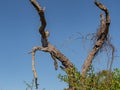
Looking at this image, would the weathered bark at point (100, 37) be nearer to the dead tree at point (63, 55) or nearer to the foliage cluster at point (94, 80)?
the dead tree at point (63, 55)

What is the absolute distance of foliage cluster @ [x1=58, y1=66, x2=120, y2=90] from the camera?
11.3 m

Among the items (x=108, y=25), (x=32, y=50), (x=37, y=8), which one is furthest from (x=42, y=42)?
(x=108, y=25)

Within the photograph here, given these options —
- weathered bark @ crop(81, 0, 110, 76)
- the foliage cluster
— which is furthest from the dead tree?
the foliage cluster

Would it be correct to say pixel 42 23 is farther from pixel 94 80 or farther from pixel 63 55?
pixel 94 80

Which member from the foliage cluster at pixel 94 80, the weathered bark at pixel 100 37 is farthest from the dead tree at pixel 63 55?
the foliage cluster at pixel 94 80

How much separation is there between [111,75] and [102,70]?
2.85 feet

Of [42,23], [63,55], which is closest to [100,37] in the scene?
[63,55]

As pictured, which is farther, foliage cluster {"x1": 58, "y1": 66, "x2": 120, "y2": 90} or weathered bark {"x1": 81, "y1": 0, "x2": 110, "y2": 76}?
weathered bark {"x1": 81, "y1": 0, "x2": 110, "y2": 76}

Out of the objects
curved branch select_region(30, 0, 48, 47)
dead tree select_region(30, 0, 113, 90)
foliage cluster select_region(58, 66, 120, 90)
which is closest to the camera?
foliage cluster select_region(58, 66, 120, 90)

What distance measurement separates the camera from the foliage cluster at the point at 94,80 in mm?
11304

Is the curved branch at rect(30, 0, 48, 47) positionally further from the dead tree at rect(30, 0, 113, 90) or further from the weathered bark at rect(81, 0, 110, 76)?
the weathered bark at rect(81, 0, 110, 76)

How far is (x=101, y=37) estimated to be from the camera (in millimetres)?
15594

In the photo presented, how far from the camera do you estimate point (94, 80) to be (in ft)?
39.7

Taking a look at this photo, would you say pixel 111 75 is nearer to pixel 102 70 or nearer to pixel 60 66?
pixel 102 70
